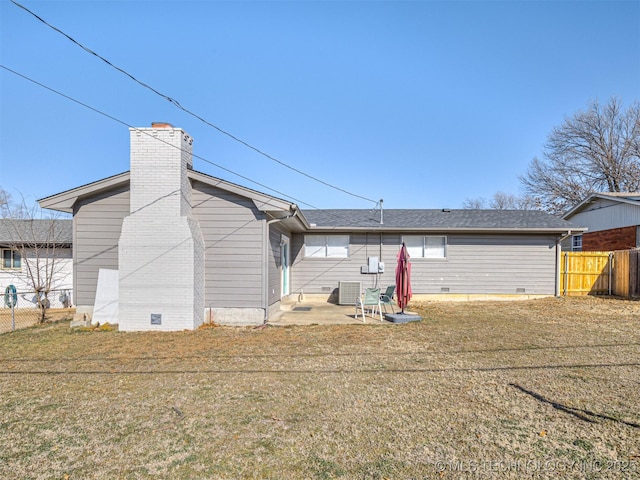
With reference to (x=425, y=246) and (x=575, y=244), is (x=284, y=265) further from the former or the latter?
(x=575, y=244)

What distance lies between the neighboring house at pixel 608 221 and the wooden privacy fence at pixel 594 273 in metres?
2.96

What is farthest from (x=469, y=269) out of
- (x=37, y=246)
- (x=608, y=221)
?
(x=37, y=246)

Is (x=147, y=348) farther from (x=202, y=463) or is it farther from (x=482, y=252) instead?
(x=482, y=252)

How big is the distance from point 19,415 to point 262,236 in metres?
5.91

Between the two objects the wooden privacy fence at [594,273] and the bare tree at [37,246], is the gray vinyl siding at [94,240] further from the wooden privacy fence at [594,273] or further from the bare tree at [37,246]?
the wooden privacy fence at [594,273]

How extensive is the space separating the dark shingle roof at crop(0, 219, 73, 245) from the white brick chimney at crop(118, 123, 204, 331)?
8608 millimetres

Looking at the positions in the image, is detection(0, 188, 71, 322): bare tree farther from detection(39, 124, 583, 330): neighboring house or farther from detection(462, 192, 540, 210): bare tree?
detection(462, 192, 540, 210): bare tree

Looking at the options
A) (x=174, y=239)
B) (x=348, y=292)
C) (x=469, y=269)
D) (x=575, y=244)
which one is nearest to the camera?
(x=174, y=239)

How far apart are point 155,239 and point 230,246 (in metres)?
1.64

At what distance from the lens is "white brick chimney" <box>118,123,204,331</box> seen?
8.77m

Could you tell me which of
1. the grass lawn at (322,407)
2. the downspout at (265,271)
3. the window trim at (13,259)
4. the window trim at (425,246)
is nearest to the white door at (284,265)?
→ the downspout at (265,271)

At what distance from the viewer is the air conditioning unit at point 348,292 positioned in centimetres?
1327

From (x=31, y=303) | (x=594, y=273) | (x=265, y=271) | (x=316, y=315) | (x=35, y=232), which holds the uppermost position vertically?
(x=35, y=232)

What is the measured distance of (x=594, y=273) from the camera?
1491 centimetres
